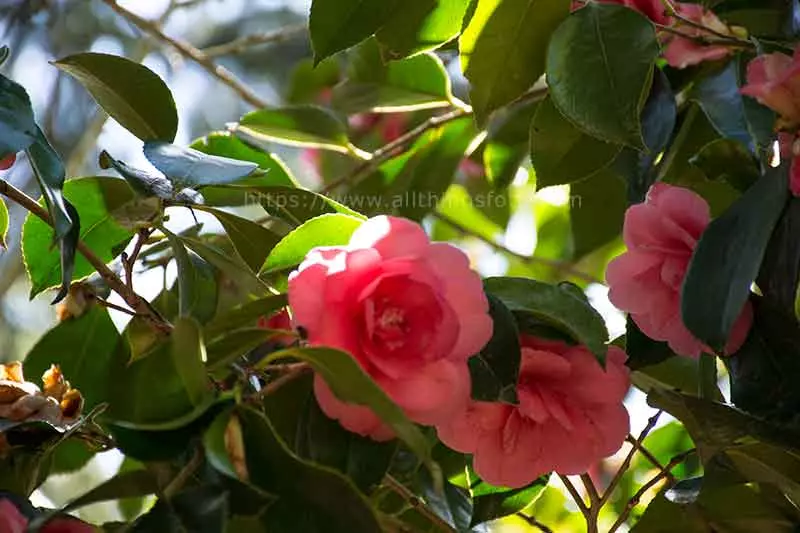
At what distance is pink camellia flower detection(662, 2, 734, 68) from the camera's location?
0.90 metres

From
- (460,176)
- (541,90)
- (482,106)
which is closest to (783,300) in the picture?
(482,106)

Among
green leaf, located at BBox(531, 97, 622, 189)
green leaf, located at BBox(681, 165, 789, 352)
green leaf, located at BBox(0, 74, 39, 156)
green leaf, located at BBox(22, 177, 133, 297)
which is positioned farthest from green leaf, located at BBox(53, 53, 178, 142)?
green leaf, located at BBox(681, 165, 789, 352)

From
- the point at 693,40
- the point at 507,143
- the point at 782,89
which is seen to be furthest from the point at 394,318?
the point at 507,143

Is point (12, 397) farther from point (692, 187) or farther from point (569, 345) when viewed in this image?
point (692, 187)

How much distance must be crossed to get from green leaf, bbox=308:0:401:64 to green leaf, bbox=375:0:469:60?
0.08ft

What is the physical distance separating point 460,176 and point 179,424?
3.55 ft

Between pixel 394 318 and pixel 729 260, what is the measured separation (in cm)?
21

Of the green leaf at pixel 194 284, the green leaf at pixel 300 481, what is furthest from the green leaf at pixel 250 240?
the green leaf at pixel 300 481

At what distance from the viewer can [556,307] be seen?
2.39 feet

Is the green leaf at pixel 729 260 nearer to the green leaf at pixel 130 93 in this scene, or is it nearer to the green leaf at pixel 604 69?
the green leaf at pixel 604 69

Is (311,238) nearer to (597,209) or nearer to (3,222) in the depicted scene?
(3,222)

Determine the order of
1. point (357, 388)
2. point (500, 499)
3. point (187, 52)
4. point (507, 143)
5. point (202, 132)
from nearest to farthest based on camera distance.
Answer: point (357, 388), point (500, 499), point (507, 143), point (187, 52), point (202, 132)

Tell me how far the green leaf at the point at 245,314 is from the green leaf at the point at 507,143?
510 mm

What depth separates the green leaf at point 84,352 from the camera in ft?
3.02
